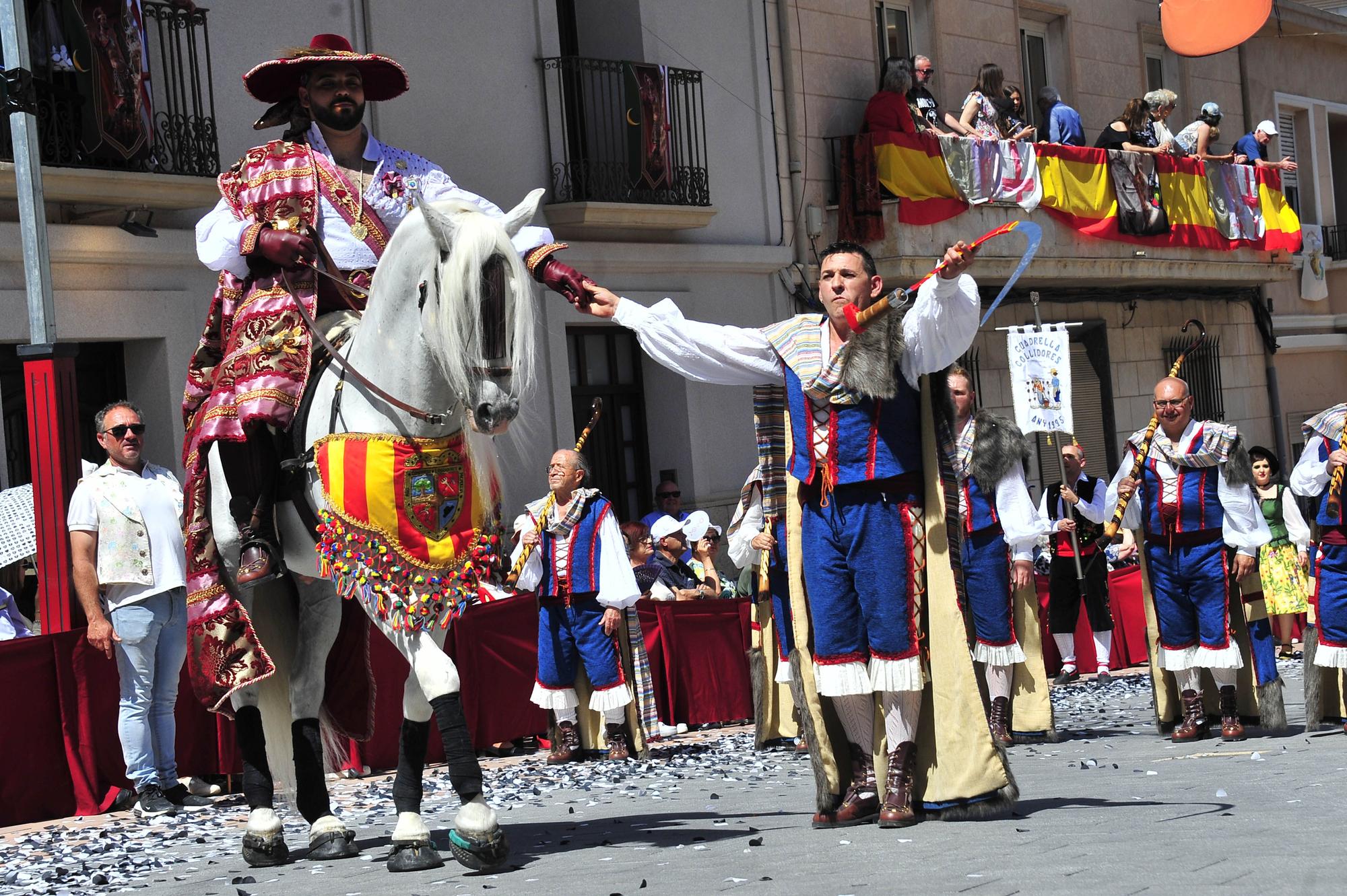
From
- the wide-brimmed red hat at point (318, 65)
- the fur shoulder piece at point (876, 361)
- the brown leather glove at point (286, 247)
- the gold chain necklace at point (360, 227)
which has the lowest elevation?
the fur shoulder piece at point (876, 361)

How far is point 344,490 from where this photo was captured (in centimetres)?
637

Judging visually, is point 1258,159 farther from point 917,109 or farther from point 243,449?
point 243,449

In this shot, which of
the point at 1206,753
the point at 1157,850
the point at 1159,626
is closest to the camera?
the point at 1157,850

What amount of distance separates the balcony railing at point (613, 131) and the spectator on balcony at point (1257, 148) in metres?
10.1

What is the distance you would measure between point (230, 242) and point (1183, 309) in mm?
19966

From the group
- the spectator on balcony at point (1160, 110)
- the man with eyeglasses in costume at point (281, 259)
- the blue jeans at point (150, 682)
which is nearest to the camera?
the man with eyeglasses in costume at point (281, 259)

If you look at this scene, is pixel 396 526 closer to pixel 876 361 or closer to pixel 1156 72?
pixel 876 361

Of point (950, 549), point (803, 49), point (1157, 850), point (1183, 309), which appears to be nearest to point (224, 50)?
point (803, 49)

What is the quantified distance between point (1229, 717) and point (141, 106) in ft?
27.9

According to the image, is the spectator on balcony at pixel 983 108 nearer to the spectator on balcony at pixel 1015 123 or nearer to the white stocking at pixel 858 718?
the spectator on balcony at pixel 1015 123

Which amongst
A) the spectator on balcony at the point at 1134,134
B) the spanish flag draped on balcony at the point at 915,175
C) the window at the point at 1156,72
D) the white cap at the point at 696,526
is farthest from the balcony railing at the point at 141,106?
the window at the point at 1156,72

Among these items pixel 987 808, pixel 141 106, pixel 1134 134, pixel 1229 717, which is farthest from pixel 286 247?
pixel 1134 134

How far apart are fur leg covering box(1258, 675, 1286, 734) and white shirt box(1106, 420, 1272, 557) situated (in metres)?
0.81

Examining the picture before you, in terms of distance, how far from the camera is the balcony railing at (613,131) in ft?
55.4
